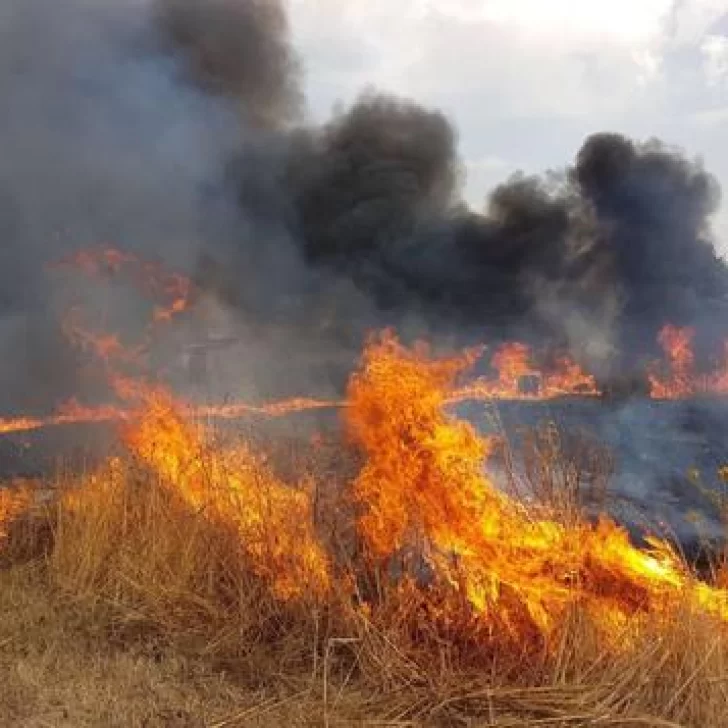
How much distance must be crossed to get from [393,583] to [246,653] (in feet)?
3.49

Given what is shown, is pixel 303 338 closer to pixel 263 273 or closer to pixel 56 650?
pixel 263 273

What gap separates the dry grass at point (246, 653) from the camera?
4332mm

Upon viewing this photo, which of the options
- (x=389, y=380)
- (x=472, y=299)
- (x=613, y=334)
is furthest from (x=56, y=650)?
(x=613, y=334)

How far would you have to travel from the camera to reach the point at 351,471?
262 inches

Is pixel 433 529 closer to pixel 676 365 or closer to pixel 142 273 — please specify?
pixel 142 273

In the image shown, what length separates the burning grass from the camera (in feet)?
14.6

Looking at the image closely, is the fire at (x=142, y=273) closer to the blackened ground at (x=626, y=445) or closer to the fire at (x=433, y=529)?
the blackened ground at (x=626, y=445)

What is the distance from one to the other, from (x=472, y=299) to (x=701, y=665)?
19586 millimetres

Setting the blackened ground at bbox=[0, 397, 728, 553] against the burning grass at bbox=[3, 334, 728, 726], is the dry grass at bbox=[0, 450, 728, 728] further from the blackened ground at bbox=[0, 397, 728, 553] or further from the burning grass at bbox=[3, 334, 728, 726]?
the blackened ground at bbox=[0, 397, 728, 553]

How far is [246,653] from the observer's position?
5.35 m

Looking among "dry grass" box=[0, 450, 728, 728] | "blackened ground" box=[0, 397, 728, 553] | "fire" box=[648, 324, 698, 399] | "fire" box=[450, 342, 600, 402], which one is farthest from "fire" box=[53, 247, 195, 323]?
"dry grass" box=[0, 450, 728, 728]

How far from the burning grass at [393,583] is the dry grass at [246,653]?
1cm

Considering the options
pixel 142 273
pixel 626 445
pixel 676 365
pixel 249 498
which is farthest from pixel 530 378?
pixel 249 498

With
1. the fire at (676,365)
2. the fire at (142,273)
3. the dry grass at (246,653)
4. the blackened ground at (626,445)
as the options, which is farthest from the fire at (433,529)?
the fire at (676,365)
